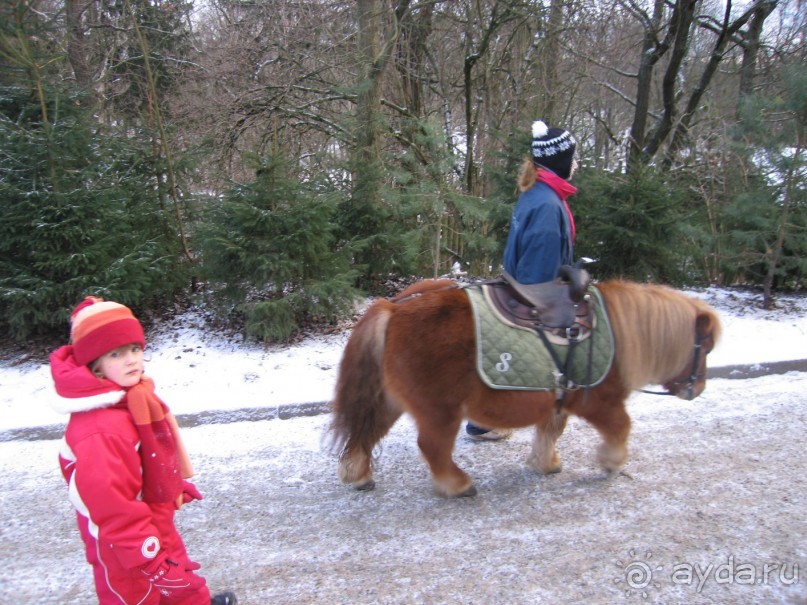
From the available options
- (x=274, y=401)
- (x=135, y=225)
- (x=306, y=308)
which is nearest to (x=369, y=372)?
(x=274, y=401)

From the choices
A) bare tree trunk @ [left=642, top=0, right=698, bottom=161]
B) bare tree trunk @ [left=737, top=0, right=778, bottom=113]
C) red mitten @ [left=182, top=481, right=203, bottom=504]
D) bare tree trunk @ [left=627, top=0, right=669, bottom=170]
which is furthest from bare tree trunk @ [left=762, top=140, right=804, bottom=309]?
red mitten @ [left=182, top=481, right=203, bottom=504]

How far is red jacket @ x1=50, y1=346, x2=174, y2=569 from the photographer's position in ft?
5.41

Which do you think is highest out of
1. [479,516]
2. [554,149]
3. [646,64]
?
[646,64]

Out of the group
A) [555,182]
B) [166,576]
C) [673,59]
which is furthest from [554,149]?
[673,59]

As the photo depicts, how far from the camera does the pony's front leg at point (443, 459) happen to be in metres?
2.98

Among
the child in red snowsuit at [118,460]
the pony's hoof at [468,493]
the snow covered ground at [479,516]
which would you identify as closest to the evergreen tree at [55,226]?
the snow covered ground at [479,516]

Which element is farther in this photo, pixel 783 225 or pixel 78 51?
pixel 78 51

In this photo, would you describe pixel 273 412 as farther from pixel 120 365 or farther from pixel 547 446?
pixel 120 365

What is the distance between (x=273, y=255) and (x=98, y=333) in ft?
12.7

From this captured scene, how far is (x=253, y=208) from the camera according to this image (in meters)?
5.55

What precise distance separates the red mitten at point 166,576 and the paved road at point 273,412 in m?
2.59

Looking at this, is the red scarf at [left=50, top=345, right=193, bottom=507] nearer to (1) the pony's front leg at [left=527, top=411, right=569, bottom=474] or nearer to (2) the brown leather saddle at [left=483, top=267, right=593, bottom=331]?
(2) the brown leather saddle at [left=483, top=267, right=593, bottom=331]

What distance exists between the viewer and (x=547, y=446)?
3.43 meters

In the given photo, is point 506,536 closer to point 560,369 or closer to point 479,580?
point 479,580
